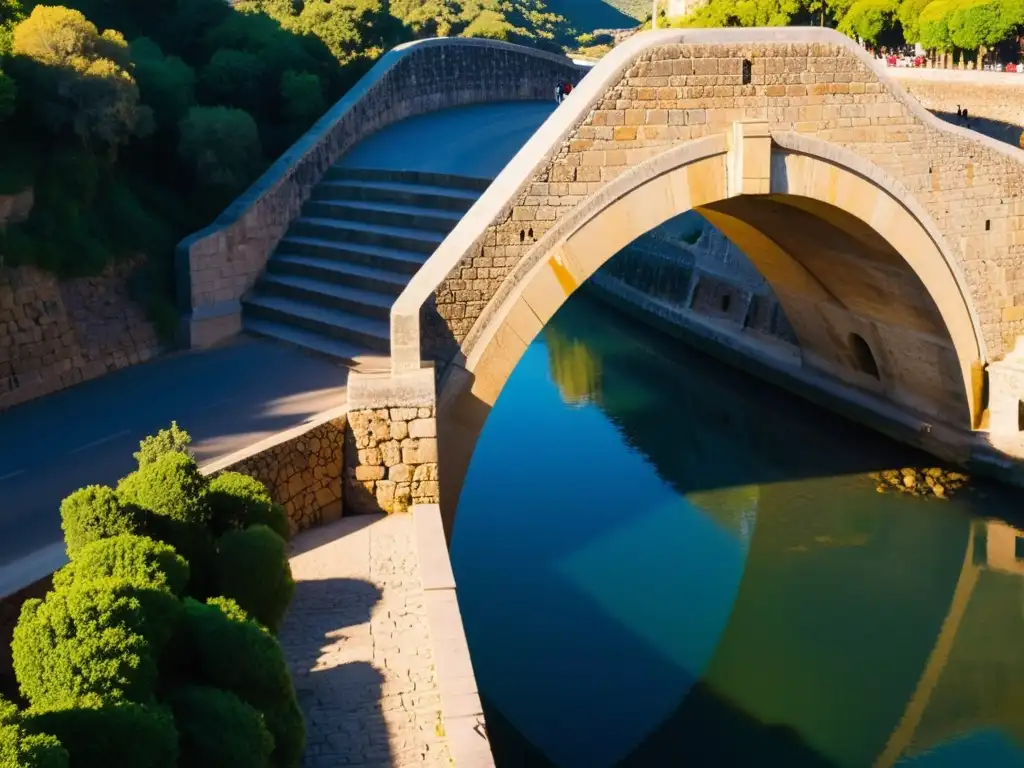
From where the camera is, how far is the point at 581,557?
1130cm

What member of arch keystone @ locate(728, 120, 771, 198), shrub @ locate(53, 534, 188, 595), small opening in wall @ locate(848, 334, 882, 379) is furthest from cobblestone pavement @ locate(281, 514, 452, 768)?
small opening in wall @ locate(848, 334, 882, 379)

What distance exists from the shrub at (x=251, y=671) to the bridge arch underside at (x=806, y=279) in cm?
399

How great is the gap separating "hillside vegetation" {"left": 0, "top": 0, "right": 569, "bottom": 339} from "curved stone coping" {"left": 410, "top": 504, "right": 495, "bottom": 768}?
15.7ft

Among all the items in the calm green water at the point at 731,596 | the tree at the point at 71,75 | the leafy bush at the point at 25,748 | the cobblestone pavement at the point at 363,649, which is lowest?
the calm green water at the point at 731,596

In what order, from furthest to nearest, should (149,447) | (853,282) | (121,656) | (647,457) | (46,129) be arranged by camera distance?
(647,457)
(853,282)
(46,129)
(149,447)
(121,656)

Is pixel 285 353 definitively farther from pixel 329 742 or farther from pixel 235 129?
pixel 329 742

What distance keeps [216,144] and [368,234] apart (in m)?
1.82

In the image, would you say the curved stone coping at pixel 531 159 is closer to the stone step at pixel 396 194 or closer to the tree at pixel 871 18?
the stone step at pixel 396 194

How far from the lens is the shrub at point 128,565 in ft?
16.5

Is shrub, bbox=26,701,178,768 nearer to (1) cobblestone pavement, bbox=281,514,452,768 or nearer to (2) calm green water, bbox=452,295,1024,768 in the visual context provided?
(1) cobblestone pavement, bbox=281,514,452,768

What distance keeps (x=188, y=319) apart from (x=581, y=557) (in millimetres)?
4405

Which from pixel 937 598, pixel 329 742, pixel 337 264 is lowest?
pixel 937 598

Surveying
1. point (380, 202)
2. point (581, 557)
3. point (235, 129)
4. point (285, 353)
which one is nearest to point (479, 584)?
point (581, 557)

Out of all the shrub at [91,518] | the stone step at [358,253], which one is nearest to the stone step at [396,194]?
the stone step at [358,253]
